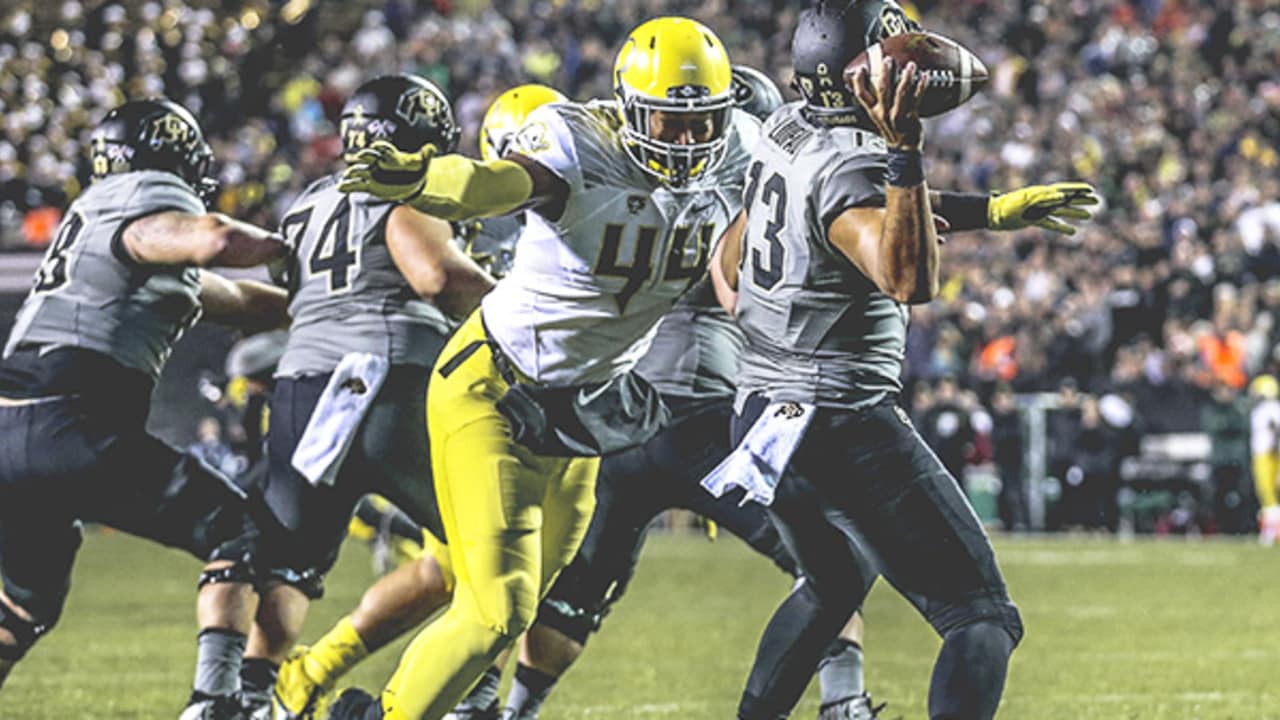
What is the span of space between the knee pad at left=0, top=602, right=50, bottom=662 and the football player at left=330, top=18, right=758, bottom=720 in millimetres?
1496

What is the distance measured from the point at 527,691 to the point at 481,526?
1536mm

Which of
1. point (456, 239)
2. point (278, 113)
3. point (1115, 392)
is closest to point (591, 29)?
point (278, 113)

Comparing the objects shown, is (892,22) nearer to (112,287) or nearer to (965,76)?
(965,76)

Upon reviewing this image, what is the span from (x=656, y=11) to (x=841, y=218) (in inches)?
822

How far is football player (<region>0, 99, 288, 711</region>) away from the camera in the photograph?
5.97m

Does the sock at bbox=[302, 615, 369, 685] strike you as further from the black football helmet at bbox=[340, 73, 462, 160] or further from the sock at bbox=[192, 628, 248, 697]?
the black football helmet at bbox=[340, 73, 462, 160]

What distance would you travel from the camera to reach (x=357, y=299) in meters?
6.31

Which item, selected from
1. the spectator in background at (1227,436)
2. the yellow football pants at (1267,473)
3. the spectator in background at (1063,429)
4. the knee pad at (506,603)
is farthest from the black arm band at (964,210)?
the spectator in background at (1227,436)

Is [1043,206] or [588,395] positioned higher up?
[1043,206]

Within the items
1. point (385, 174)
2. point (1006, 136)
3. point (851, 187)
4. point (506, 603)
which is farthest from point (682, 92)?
point (1006, 136)

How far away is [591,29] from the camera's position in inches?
982

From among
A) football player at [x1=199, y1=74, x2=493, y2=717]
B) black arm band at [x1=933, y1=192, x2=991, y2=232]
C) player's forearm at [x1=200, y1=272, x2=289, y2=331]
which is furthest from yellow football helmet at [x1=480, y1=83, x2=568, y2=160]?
black arm band at [x1=933, y1=192, x2=991, y2=232]

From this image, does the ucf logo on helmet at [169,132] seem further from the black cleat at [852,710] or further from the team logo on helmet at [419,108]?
the black cleat at [852,710]

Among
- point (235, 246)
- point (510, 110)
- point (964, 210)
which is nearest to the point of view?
point (964, 210)
